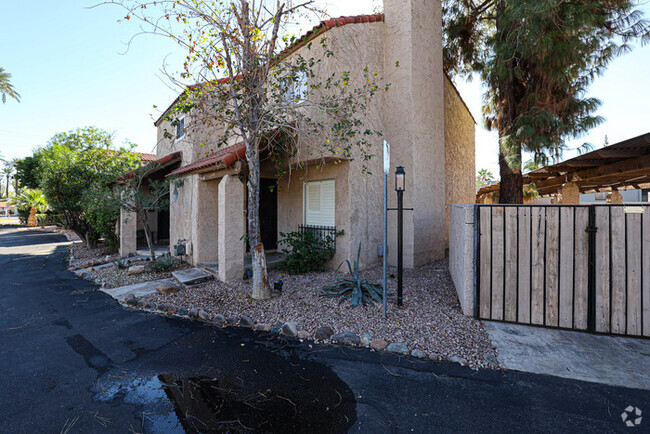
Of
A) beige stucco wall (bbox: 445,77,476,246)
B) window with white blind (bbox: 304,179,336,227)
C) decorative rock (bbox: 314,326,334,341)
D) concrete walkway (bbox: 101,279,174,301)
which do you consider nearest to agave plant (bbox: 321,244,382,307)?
decorative rock (bbox: 314,326,334,341)

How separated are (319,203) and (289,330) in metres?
4.51

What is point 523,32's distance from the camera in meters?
6.36

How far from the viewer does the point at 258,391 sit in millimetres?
2945

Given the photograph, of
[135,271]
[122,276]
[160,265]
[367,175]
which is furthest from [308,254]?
[122,276]

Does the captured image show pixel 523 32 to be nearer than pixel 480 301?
No

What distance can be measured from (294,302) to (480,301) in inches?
122

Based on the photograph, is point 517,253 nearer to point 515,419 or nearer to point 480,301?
point 480,301

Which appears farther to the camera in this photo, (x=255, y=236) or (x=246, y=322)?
(x=255, y=236)

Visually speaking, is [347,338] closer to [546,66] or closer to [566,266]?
[566,266]

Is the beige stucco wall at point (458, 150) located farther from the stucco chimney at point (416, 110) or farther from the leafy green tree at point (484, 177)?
the leafy green tree at point (484, 177)

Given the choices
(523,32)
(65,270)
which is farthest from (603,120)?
(65,270)

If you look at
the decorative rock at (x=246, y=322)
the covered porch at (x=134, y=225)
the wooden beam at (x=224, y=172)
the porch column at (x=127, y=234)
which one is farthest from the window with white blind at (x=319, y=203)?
the porch column at (x=127, y=234)

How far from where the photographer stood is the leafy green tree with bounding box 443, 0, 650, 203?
20.4 ft

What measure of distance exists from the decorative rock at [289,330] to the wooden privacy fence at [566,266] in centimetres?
284
